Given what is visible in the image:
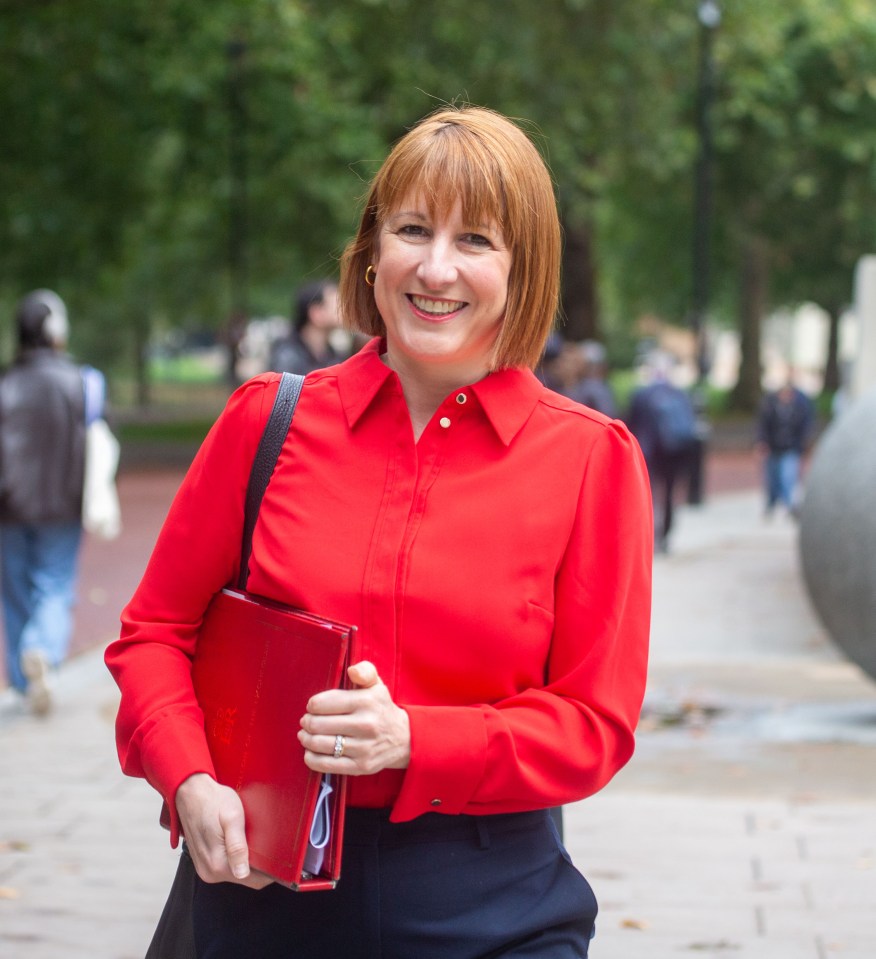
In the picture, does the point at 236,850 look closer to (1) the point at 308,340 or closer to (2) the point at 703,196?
(1) the point at 308,340

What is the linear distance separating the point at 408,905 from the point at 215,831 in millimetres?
265

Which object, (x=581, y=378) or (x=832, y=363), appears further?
(x=832, y=363)

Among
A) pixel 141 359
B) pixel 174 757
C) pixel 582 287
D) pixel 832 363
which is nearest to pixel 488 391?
pixel 174 757

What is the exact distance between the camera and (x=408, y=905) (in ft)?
7.34

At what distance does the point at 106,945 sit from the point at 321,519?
2.94 meters

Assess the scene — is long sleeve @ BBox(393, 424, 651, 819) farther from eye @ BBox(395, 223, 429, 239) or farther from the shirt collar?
eye @ BBox(395, 223, 429, 239)

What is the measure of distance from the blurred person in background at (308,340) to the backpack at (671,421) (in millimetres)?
7493

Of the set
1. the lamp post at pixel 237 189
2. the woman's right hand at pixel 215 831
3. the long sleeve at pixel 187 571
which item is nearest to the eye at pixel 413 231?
the long sleeve at pixel 187 571

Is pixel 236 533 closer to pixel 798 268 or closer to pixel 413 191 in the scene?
pixel 413 191

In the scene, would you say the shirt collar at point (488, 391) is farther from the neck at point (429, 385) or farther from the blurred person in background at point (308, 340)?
the blurred person in background at point (308, 340)

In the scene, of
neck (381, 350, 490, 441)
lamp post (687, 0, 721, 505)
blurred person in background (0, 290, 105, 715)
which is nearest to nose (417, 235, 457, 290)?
neck (381, 350, 490, 441)

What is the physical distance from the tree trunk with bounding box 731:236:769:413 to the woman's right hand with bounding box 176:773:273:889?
37503 mm

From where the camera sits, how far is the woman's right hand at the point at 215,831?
2.18m

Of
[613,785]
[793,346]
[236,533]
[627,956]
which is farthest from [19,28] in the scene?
[793,346]
